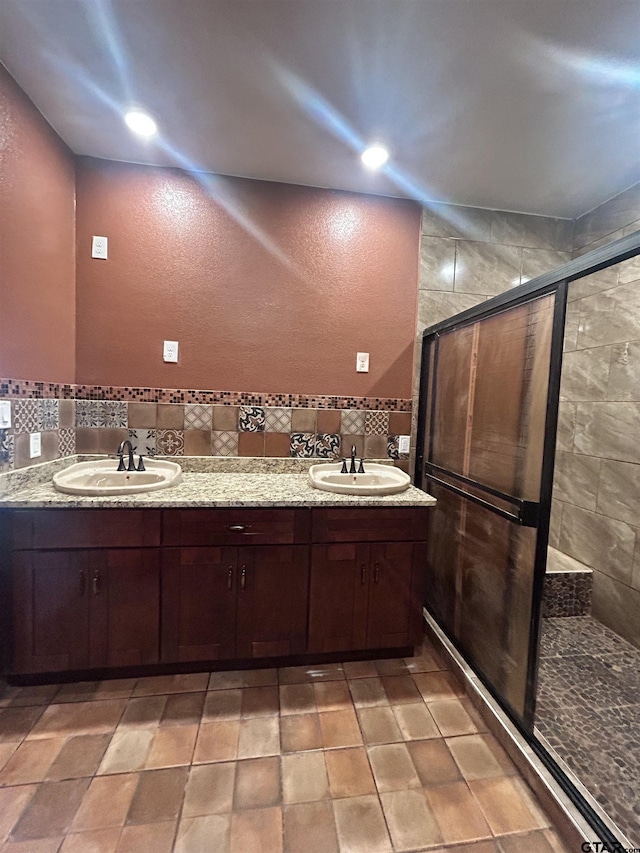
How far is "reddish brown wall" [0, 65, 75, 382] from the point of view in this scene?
A: 162 centimetres

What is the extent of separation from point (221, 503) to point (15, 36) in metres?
1.98

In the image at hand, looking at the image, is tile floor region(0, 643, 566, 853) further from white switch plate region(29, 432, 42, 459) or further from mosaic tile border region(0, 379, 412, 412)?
mosaic tile border region(0, 379, 412, 412)

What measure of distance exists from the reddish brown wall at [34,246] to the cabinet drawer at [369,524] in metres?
1.58

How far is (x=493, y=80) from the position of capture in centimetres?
149

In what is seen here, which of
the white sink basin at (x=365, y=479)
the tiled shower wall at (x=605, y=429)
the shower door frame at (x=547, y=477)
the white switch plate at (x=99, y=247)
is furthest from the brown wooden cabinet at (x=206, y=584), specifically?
the white switch plate at (x=99, y=247)

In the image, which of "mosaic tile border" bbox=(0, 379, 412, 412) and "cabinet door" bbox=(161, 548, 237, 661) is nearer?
"cabinet door" bbox=(161, 548, 237, 661)

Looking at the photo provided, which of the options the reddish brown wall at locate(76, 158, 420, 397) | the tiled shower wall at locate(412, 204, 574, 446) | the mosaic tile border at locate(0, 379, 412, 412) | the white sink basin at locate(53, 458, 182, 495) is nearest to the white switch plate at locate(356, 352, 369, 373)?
the reddish brown wall at locate(76, 158, 420, 397)

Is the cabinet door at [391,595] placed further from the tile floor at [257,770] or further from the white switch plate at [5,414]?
the white switch plate at [5,414]

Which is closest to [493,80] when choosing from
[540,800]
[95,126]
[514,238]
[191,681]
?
[514,238]

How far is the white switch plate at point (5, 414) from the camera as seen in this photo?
160cm

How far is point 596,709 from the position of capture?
5.32ft

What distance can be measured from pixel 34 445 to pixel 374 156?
2.28 metres

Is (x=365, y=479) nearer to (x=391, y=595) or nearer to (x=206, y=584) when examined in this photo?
(x=391, y=595)

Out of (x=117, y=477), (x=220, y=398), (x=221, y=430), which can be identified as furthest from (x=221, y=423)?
(x=117, y=477)
